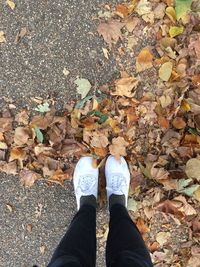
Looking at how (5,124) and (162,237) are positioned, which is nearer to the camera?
(5,124)

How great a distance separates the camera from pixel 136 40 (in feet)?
7.58

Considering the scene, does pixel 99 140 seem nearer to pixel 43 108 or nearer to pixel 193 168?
pixel 43 108

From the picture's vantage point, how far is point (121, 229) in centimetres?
197

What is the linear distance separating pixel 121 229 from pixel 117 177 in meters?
0.41

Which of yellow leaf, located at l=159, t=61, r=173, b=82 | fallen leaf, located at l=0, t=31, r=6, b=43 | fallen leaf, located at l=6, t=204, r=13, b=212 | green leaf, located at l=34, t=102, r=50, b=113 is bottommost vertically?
fallen leaf, located at l=6, t=204, r=13, b=212

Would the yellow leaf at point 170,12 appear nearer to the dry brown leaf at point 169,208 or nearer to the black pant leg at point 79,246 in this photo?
the dry brown leaf at point 169,208

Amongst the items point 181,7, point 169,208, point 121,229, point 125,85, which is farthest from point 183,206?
point 181,7

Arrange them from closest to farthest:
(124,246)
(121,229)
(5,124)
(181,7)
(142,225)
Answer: (124,246) < (121,229) < (181,7) < (5,124) < (142,225)

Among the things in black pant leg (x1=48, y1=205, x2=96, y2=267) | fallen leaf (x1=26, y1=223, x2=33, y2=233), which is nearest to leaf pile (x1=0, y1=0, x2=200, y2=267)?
fallen leaf (x1=26, y1=223, x2=33, y2=233)

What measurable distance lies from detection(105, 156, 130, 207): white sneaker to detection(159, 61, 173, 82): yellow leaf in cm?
51

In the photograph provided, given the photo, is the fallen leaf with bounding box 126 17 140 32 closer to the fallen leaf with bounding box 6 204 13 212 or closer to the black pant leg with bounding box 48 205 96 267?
the black pant leg with bounding box 48 205 96 267

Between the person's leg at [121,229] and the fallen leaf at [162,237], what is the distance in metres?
0.35

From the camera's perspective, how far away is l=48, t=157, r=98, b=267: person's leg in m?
1.78

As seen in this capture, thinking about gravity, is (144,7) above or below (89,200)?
above
